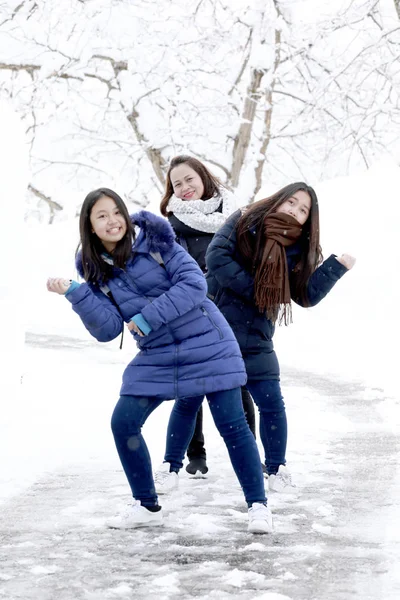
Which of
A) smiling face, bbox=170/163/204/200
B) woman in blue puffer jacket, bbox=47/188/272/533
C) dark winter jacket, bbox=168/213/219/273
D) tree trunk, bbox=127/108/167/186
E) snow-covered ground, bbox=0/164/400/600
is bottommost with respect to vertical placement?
snow-covered ground, bbox=0/164/400/600

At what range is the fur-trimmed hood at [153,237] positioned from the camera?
420 centimetres

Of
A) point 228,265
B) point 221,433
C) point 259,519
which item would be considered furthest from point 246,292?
point 259,519

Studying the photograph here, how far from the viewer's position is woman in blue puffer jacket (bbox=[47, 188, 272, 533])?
13.3 feet

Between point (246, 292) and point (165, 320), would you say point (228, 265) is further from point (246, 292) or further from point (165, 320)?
point (165, 320)

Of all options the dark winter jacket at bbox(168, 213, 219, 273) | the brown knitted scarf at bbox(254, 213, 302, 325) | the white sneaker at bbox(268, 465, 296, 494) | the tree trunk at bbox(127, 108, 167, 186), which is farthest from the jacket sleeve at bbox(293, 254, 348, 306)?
the tree trunk at bbox(127, 108, 167, 186)

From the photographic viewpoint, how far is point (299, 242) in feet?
15.6

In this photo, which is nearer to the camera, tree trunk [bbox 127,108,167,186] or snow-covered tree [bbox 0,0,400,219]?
snow-covered tree [bbox 0,0,400,219]

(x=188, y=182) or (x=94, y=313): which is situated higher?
(x=188, y=182)

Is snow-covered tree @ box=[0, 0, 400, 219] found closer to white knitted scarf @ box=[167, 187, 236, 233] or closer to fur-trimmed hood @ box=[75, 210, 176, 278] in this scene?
white knitted scarf @ box=[167, 187, 236, 233]

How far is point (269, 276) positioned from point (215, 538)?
1.32m

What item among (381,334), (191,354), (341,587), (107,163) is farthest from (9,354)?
(107,163)

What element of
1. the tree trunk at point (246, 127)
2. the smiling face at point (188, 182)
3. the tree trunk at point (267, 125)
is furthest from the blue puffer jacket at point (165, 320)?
the tree trunk at point (267, 125)

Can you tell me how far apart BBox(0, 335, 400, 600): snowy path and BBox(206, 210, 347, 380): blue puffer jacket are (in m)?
0.71

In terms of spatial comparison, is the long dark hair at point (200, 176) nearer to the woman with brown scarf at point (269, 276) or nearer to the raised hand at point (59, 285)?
the woman with brown scarf at point (269, 276)
